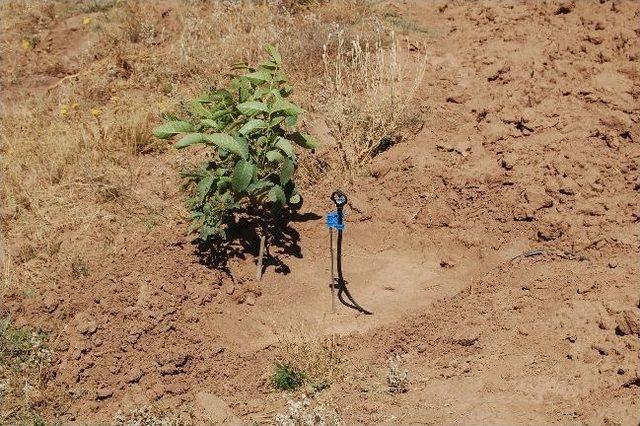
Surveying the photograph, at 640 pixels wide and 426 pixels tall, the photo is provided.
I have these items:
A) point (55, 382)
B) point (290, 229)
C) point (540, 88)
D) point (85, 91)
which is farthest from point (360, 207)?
point (85, 91)

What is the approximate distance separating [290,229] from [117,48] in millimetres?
3057

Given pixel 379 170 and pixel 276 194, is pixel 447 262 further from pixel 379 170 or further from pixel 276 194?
pixel 276 194

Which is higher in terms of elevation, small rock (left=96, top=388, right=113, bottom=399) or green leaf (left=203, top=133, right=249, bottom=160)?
green leaf (left=203, top=133, right=249, bottom=160)

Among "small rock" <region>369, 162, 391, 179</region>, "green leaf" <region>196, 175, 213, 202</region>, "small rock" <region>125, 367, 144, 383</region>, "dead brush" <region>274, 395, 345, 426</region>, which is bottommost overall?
"small rock" <region>125, 367, 144, 383</region>

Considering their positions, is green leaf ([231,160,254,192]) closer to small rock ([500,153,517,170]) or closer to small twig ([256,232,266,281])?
small twig ([256,232,266,281])

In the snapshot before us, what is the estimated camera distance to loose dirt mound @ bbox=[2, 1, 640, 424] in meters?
3.55

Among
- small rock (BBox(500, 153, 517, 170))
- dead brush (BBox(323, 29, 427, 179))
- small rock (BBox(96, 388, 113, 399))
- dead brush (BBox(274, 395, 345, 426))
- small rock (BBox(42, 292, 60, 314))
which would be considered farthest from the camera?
dead brush (BBox(323, 29, 427, 179))

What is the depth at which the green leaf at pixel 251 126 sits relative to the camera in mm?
3934

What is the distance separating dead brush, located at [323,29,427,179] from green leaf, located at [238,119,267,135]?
121 centimetres

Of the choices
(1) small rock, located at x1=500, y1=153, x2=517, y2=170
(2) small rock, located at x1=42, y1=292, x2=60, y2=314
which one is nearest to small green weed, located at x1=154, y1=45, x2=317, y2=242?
(2) small rock, located at x1=42, y1=292, x2=60, y2=314

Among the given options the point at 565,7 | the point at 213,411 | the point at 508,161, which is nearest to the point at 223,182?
the point at 213,411

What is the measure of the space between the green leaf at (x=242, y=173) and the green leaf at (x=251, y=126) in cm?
19

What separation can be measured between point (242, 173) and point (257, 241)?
0.75 m

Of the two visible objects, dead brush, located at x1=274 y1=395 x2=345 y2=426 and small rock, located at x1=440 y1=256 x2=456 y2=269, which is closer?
dead brush, located at x1=274 y1=395 x2=345 y2=426
